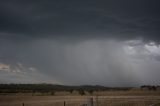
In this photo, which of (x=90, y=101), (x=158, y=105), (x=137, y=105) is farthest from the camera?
(x=137, y=105)

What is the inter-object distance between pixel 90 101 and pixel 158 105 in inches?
675

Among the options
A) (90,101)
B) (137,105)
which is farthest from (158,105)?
(90,101)

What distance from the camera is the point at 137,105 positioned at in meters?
32.0

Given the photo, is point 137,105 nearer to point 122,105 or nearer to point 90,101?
Result: point 122,105

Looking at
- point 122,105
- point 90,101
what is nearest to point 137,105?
point 122,105

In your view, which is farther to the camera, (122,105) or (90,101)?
(122,105)

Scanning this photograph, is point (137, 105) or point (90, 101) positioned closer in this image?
point (90, 101)

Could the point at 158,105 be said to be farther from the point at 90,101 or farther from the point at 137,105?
the point at 90,101

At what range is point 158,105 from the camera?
29.5 m

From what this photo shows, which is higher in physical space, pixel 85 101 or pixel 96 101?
pixel 96 101

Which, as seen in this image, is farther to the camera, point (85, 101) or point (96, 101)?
point (85, 101)

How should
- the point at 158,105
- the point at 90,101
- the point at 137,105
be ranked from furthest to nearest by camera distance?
the point at 137,105 → the point at 158,105 → the point at 90,101

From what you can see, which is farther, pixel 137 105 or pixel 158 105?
pixel 137 105

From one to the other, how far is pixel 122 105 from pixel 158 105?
4.86 metres
